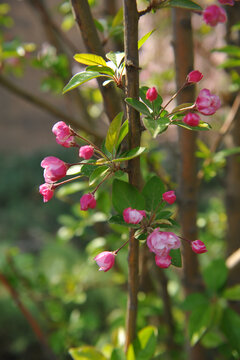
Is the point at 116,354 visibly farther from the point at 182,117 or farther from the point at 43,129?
the point at 43,129

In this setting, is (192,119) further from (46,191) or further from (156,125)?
(46,191)

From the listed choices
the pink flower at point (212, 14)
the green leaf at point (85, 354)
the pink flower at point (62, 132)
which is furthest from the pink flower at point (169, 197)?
the green leaf at point (85, 354)

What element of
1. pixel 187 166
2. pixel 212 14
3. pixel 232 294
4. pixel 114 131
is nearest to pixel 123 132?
pixel 114 131

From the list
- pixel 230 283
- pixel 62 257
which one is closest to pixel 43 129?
pixel 62 257

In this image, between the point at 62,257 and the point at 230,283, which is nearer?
the point at 230,283

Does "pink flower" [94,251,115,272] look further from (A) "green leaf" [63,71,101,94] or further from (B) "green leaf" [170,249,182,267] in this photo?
(A) "green leaf" [63,71,101,94]

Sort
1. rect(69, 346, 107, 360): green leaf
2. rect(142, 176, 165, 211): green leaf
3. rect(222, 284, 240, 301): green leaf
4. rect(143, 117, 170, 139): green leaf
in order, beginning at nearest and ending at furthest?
rect(143, 117, 170, 139): green leaf
rect(142, 176, 165, 211): green leaf
rect(69, 346, 107, 360): green leaf
rect(222, 284, 240, 301): green leaf

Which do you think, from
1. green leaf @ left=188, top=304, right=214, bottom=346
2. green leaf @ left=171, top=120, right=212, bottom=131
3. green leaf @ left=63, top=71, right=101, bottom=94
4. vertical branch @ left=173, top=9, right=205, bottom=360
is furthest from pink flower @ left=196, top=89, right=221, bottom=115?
green leaf @ left=188, top=304, right=214, bottom=346
